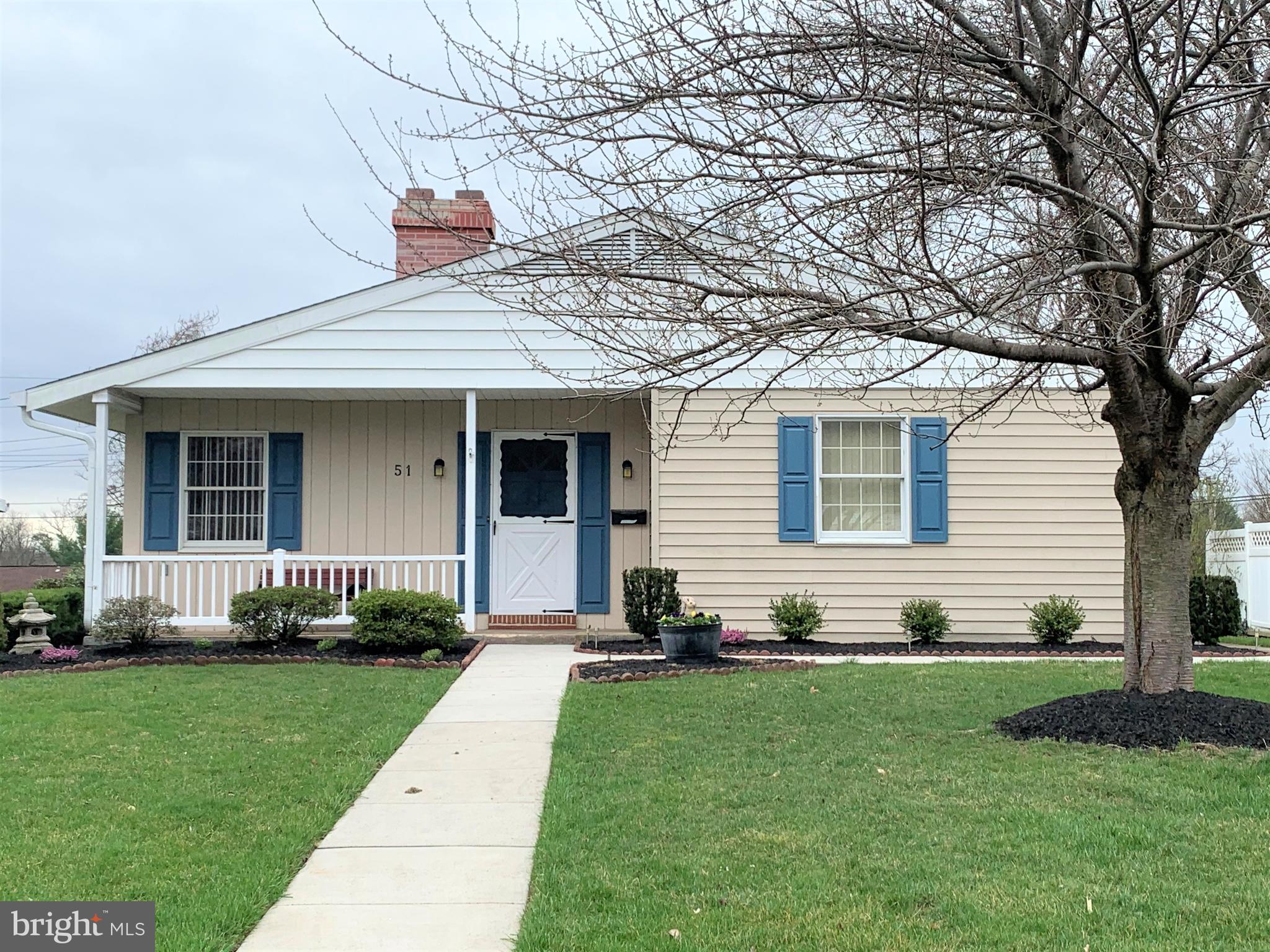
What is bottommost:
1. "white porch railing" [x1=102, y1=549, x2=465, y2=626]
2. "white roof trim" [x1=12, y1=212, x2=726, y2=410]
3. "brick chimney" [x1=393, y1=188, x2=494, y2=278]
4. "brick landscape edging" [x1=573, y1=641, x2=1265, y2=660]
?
"brick landscape edging" [x1=573, y1=641, x2=1265, y2=660]

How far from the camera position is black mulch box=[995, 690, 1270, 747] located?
19.1 ft

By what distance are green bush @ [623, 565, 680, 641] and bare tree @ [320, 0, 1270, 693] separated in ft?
17.2

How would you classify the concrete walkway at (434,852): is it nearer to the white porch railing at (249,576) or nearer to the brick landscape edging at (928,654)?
the brick landscape edging at (928,654)

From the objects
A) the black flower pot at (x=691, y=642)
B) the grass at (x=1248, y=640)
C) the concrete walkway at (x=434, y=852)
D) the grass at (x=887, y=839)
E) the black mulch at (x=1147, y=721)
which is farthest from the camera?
the grass at (x=1248, y=640)

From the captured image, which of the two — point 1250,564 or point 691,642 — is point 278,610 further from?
point 1250,564

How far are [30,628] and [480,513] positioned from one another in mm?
4758

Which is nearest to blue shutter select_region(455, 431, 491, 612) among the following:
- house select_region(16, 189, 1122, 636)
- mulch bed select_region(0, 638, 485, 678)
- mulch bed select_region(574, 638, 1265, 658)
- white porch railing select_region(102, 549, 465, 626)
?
house select_region(16, 189, 1122, 636)

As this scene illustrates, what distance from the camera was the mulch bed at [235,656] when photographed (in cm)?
966

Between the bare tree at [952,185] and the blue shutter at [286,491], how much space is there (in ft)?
23.4

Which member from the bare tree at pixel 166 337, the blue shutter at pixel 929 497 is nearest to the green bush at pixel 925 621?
the blue shutter at pixel 929 497

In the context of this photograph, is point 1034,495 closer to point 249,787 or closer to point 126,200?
point 249,787

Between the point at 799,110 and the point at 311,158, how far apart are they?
4092mm

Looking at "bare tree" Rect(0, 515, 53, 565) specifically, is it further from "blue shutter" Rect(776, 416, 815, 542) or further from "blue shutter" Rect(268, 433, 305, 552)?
"blue shutter" Rect(776, 416, 815, 542)

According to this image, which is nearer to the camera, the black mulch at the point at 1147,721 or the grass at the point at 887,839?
the grass at the point at 887,839
